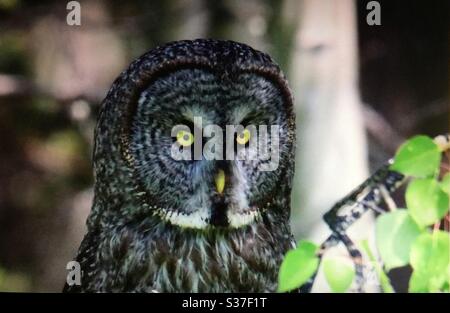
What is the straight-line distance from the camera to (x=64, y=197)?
2148 mm

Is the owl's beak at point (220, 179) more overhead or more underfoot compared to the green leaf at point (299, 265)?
more overhead

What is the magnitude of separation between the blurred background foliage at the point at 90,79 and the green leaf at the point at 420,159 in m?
0.40

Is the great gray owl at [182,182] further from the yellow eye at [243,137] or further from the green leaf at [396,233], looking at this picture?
the green leaf at [396,233]

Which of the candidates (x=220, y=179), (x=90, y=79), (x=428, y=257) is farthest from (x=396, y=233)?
(x=90, y=79)

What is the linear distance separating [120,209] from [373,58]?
0.95 metres

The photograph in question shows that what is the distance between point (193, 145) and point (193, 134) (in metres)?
0.03

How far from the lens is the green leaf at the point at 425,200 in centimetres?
172

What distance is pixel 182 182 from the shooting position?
2.02 m

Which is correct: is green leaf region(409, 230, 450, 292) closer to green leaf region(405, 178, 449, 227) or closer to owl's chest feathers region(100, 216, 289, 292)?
→ green leaf region(405, 178, 449, 227)

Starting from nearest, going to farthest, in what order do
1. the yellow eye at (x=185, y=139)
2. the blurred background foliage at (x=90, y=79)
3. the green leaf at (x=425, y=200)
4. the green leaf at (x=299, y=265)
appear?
the green leaf at (x=425, y=200) → the green leaf at (x=299, y=265) → the yellow eye at (x=185, y=139) → the blurred background foliage at (x=90, y=79)

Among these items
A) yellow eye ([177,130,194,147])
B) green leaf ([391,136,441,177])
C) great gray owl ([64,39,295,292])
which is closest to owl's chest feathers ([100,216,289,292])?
great gray owl ([64,39,295,292])

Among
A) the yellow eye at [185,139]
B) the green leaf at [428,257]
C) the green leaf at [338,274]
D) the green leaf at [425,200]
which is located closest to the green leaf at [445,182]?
the green leaf at [425,200]

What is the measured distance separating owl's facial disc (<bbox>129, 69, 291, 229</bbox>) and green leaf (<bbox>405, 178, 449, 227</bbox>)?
0.50 meters
